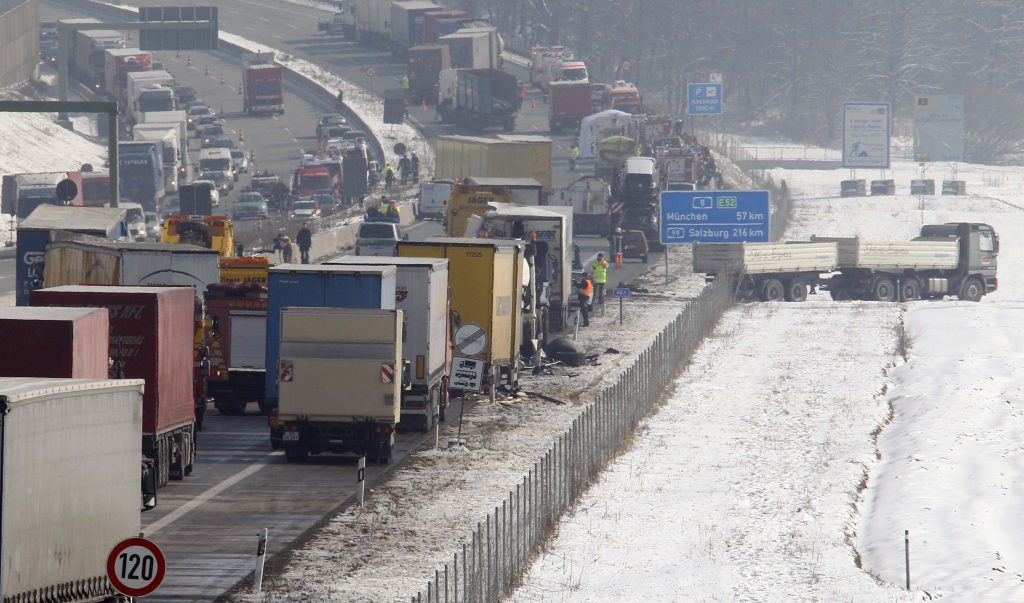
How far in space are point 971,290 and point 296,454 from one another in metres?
40.2

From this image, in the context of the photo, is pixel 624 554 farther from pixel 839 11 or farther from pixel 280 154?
pixel 839 11

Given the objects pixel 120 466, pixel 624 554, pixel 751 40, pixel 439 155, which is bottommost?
pixel 624 554

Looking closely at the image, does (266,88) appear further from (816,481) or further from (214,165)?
(816,481)

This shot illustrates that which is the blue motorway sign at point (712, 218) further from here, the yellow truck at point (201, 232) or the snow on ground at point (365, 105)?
the snow on ground at point (365, 105)

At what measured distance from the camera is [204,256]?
32938 millimetres

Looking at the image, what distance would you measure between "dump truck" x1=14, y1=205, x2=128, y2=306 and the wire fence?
12.3 metres

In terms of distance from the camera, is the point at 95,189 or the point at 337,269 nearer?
the point at 337,269

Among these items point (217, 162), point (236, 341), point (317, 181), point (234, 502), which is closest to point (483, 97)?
point (217, 162)

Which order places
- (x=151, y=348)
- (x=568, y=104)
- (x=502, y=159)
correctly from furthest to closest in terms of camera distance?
1. (x=568, y=104)
2. (x=502, y=159)
3. (x=151, y=348)

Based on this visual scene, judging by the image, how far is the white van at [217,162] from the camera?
89.6 m

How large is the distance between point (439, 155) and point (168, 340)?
52998 mm

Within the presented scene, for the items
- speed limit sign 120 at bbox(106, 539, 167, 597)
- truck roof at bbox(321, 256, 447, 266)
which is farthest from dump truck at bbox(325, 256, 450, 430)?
speed limit sign 120 at bbox(106, 539, 167, 597)

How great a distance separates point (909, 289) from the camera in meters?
60.2

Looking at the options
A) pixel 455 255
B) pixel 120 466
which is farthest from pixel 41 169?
pixel 120 466
